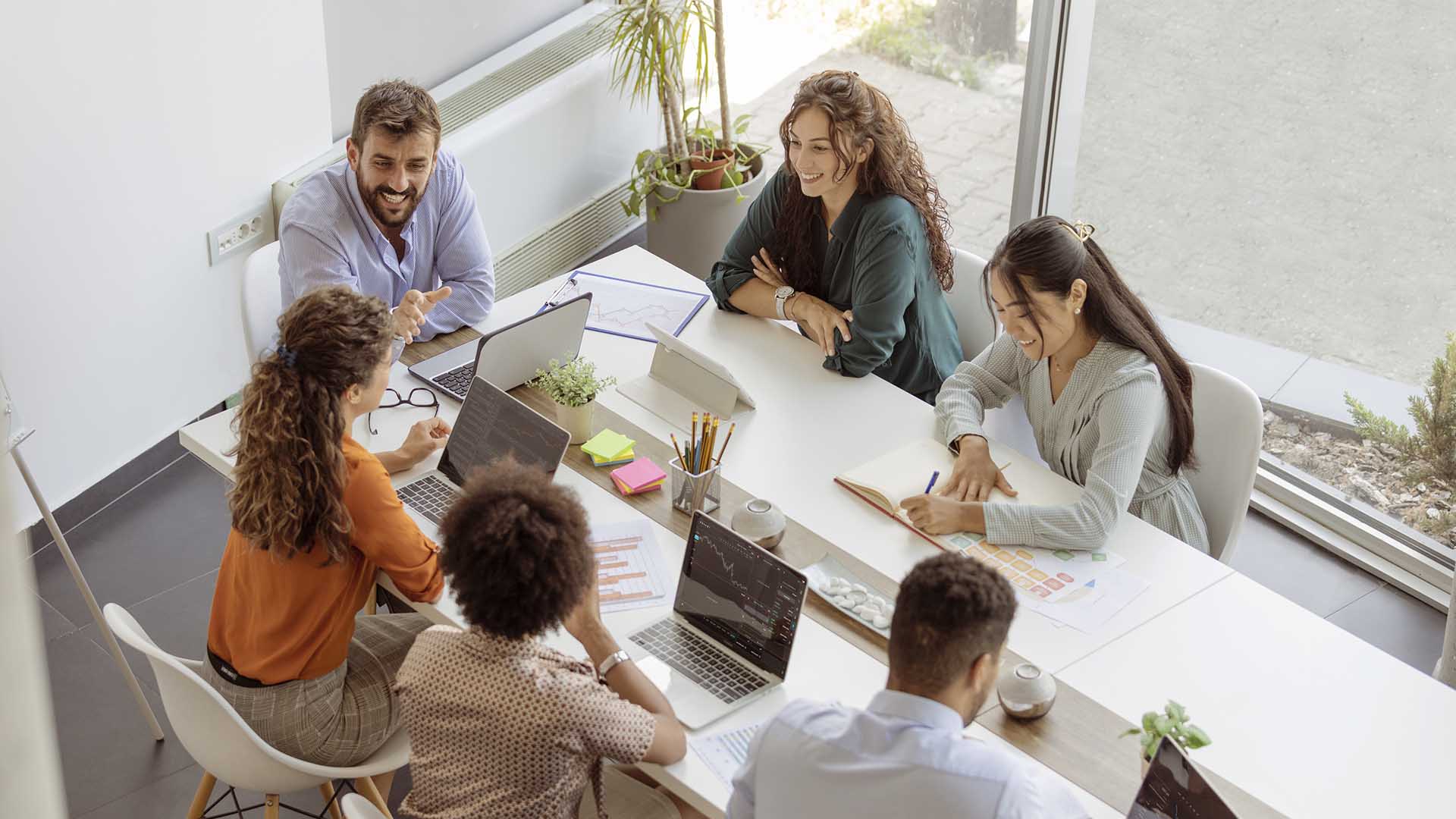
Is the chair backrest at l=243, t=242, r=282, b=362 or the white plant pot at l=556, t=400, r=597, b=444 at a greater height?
the chair backrest at l=243, t=242, r=282, b=362

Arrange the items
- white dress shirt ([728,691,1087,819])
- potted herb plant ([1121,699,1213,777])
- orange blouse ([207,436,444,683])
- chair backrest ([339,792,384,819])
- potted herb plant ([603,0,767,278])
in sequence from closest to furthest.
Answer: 1. white dress shirt ([728,691,1087,819])
2. potted herb plant ([1121,699,1213,777])
3. chair backrest ([339,792,384,819])
4. orange blouse ([207,436,444,683])
5. potted herb plant ([603,0,767,278])

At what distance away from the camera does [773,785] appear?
170cm

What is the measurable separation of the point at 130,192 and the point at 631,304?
156cm

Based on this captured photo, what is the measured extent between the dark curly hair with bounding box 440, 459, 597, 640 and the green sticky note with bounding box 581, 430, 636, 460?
908 millimetres

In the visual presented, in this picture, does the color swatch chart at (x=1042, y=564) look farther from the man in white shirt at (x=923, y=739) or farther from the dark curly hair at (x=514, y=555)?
the dark curly hair at (x=514, y=555)

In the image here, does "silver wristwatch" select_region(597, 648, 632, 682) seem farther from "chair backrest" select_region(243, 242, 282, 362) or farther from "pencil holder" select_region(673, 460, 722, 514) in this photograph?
"chair backrest" select_region(243, 242, 282, 362)

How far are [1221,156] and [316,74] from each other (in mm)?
2940

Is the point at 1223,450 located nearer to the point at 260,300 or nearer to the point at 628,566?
the point at 628,566

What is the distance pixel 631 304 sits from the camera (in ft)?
11.5

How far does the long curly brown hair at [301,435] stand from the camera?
7.22 feet

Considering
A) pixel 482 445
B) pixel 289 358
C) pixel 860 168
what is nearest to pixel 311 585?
pixel 289 358

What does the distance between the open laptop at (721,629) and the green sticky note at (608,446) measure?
1.80ft

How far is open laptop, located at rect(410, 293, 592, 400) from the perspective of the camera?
117 inches

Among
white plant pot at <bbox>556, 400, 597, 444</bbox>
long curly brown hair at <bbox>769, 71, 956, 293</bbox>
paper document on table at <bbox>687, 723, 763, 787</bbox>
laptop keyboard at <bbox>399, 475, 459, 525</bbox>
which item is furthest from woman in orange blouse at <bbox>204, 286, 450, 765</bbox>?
long curly brown hair at <bbox>769, 71, 956, 293</bbox>
